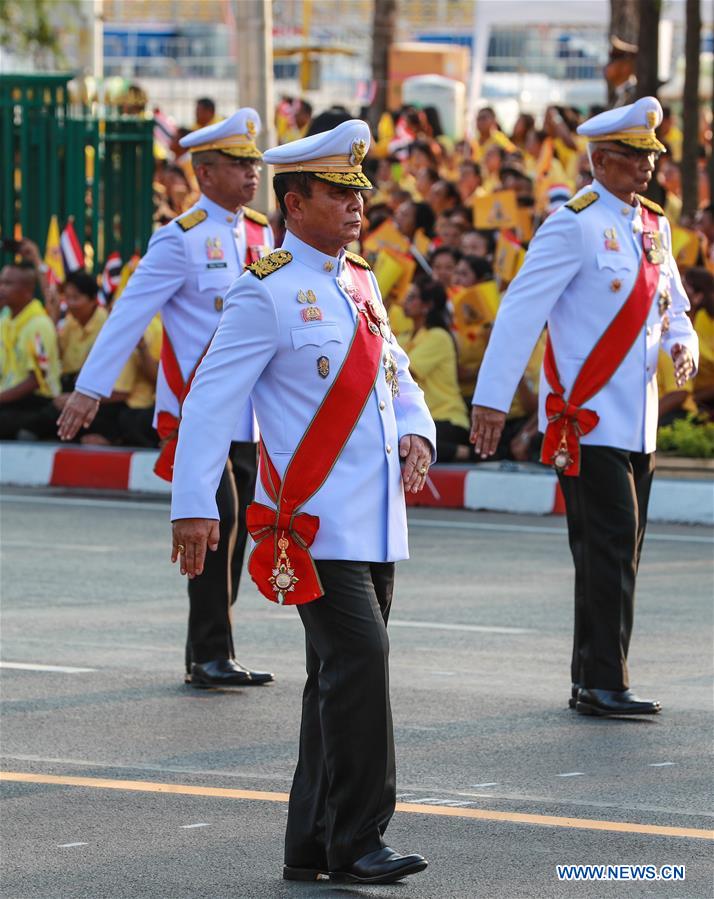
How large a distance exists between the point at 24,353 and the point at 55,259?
55.1 inches

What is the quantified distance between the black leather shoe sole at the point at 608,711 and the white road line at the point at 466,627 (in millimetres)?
1634

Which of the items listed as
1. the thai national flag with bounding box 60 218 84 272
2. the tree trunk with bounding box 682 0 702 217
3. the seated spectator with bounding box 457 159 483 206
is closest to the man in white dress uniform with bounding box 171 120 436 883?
the thai national flag with bounding box 60 218 84 272

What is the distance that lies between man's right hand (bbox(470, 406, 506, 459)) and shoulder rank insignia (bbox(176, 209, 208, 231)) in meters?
1.48

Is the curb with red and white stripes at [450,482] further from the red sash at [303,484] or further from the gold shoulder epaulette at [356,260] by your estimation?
the red sash at [303,484]

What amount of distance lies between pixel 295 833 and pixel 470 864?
467 millimetres

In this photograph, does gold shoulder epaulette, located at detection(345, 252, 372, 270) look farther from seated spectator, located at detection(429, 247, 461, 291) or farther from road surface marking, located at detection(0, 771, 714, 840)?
seated spectator, located at detection(429, 247, 461, 291)

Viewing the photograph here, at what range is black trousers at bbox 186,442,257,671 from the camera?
26.0 ft

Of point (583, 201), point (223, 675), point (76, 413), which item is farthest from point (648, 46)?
point (223, 675)

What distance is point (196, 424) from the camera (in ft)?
Answer: 17.4

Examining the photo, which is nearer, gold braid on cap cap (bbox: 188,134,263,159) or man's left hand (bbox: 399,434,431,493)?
man's left hand (bbox: 399,434,431,493)

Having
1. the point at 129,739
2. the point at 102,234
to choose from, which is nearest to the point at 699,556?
the point at 129,739

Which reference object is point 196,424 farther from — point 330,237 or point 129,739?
point 129,739

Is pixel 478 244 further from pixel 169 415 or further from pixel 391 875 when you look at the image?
pixel 391 875

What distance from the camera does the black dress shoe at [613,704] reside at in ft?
24.0
